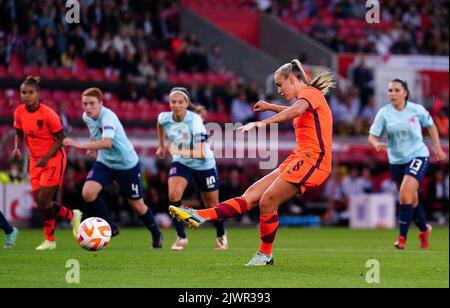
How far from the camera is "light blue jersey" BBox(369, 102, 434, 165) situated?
1588 cm

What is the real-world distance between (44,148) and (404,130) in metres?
5.46

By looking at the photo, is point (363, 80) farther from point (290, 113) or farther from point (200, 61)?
point (290, 113)

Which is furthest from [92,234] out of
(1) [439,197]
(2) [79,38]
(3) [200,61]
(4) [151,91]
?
(3) [200,61]

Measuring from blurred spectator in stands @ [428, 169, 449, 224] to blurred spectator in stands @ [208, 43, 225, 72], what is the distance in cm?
725

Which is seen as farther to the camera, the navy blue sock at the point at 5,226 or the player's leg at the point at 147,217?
the player's leg at the point at 147,217

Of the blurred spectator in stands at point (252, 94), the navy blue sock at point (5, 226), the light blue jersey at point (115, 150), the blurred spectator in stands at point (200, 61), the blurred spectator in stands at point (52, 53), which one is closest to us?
the navy blue sock at point (5, 226)

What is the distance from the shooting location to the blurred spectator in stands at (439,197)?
27.9 meters

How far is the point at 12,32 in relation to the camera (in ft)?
85.9

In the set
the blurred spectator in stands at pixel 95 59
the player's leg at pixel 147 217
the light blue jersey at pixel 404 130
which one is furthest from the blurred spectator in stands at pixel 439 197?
the player's leg at pixel 147 217

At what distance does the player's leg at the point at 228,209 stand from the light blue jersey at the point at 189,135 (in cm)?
344

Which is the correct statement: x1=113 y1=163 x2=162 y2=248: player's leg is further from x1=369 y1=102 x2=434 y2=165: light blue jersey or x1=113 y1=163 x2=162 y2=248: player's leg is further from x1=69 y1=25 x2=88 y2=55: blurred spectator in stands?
x1=69 y1=25 x2=88 y2=55: blurred spectator in stands

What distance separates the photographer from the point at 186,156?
1534 cm

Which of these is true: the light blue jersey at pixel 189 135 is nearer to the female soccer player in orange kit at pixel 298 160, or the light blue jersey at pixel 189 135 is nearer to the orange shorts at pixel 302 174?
the female soccer player in orange kit at pixel 298 160

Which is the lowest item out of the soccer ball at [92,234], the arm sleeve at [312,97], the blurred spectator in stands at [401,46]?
the soccer ball at [92,234]
